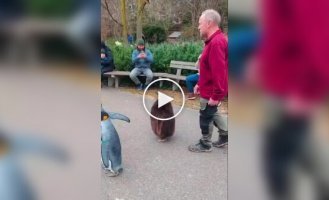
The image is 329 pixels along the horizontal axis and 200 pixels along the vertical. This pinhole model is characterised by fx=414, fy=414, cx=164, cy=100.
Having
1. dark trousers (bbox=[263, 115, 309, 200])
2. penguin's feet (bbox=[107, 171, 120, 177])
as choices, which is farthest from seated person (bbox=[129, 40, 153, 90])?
dark trousers (bbox=[263, 115, 309, 200])

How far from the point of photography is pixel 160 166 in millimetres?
1747

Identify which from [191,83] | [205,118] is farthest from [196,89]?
[205,118]

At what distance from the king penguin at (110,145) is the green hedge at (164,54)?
223mm

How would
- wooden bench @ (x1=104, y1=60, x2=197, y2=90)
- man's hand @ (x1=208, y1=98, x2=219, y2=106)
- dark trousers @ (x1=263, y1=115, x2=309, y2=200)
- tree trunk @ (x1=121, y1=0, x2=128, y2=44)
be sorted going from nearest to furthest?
1. dark trousers @ (x1=263, y1=115, x2=309, y2=200)
2. tree trunk @ (x1=121, y1=0, x2=128, y2=44)
3. wooden bench @ (x1=104, y1=60, x2=197, y2=90)
4. man's hand @ (x1=208, y1=98, x2=219, y2=106)

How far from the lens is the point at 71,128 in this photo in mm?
1143

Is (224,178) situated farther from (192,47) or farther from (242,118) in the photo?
(192,47)

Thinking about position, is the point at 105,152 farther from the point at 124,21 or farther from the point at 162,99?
the point at 124,21

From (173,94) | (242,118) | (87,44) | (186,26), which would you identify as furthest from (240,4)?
(173,94)

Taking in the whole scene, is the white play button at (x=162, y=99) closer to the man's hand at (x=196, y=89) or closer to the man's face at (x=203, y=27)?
the man's hand at (x=196, y=89)

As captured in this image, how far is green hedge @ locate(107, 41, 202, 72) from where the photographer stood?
5.98ft

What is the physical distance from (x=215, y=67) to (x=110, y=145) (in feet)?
1.95

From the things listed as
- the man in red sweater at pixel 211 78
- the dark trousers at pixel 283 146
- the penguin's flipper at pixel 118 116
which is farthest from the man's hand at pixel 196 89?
the dark trousers at pixel 283 146

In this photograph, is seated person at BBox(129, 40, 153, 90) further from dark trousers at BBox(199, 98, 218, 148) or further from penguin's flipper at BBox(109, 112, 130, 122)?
dark trousers at BBox(199, 98, 218, 148)

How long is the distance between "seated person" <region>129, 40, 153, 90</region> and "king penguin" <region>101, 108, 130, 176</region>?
7.1 inches
